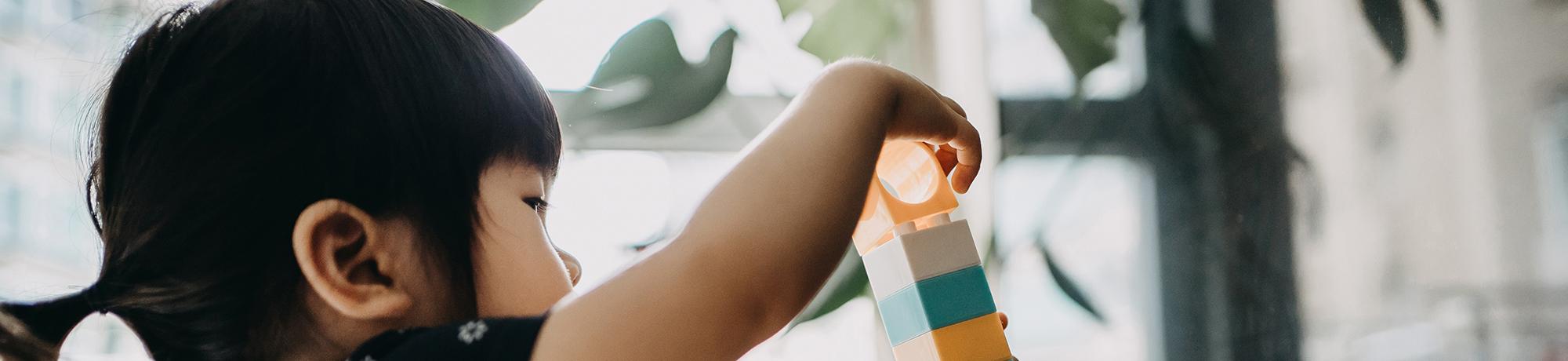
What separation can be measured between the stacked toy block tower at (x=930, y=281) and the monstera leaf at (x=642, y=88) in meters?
0.44

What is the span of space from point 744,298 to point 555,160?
0.70ft

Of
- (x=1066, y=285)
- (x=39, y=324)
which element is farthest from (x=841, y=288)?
(x=39, y=324)

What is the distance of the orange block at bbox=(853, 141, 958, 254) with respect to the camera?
414 mm

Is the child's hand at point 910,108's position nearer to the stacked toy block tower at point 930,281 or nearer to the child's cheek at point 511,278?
the stacked toy block tower at point 930,281

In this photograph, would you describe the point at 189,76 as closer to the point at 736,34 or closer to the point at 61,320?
the point at 61,320

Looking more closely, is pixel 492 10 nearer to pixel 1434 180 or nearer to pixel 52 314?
pixel 52 314

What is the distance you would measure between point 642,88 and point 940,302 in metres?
0.49

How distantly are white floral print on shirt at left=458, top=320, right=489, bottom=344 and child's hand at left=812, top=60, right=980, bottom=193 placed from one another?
0.52 feet

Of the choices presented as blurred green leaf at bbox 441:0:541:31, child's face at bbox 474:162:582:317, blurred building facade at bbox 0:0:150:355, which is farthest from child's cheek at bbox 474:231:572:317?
blurred building facade at bbox 0:0:150:355

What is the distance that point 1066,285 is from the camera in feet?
2.50

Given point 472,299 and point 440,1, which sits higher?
point 440,1

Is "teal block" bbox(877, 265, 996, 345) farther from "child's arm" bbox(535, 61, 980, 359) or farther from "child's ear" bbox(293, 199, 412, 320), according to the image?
"child's ear" bbox(293, 199, 412, 320)

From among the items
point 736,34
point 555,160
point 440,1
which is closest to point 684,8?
point 736,34

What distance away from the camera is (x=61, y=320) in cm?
51
